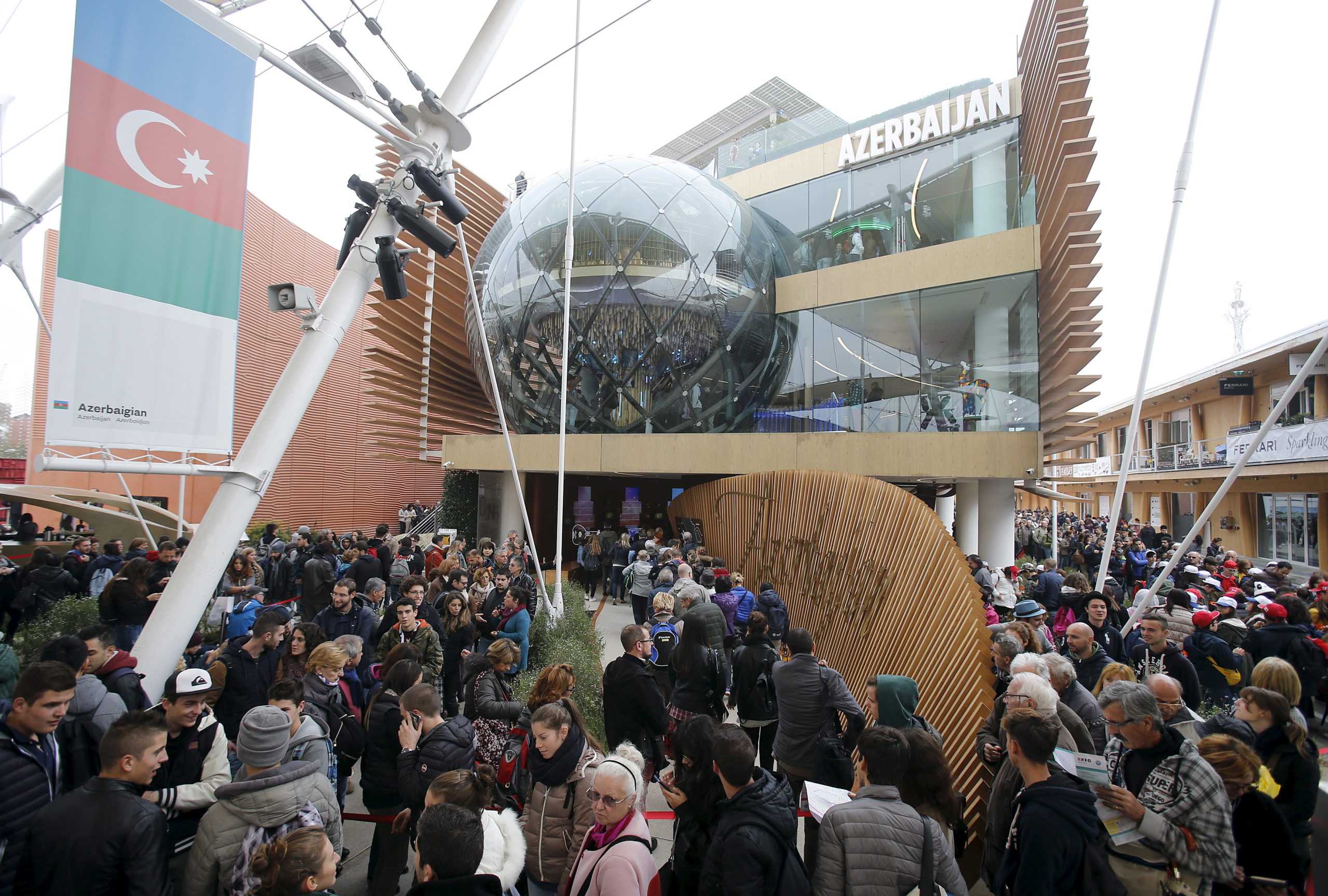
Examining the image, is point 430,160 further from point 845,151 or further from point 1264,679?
point 845,151

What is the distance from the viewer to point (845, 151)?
14812mm

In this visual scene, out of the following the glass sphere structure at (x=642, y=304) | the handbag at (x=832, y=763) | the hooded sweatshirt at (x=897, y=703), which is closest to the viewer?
the hooded sweatshirt at (x=897, y=703)

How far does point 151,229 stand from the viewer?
12.6 feet

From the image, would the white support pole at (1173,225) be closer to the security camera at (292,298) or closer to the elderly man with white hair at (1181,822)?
the elderly man with white hair at (1181,822)

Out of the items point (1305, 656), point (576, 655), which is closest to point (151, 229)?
point (576, 655)

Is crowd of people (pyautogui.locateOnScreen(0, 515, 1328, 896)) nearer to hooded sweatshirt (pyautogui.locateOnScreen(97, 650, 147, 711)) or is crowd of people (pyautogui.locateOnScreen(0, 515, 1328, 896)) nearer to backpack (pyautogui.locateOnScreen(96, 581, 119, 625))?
hooded sweatshirt (pyautogui.locateOnScreen(97, 650, 147, 711))

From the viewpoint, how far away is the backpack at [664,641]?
554 centimetres

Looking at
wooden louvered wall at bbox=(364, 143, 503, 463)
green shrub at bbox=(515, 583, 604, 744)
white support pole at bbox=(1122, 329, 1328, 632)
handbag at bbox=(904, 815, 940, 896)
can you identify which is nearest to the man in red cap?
white support pole at bbox=(1122, 329, 1328, 632)

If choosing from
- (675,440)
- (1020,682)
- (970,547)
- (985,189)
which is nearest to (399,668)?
(1020,682)

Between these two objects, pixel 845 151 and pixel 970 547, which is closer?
pixel 845 151

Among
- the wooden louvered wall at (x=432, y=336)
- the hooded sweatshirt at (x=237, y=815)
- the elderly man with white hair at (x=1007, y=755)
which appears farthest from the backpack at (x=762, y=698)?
the wooden louvered wall at (x=432, y=336)

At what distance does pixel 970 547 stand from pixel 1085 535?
371 cm

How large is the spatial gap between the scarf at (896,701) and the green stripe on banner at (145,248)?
15.7 ft

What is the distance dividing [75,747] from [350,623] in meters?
2.59
